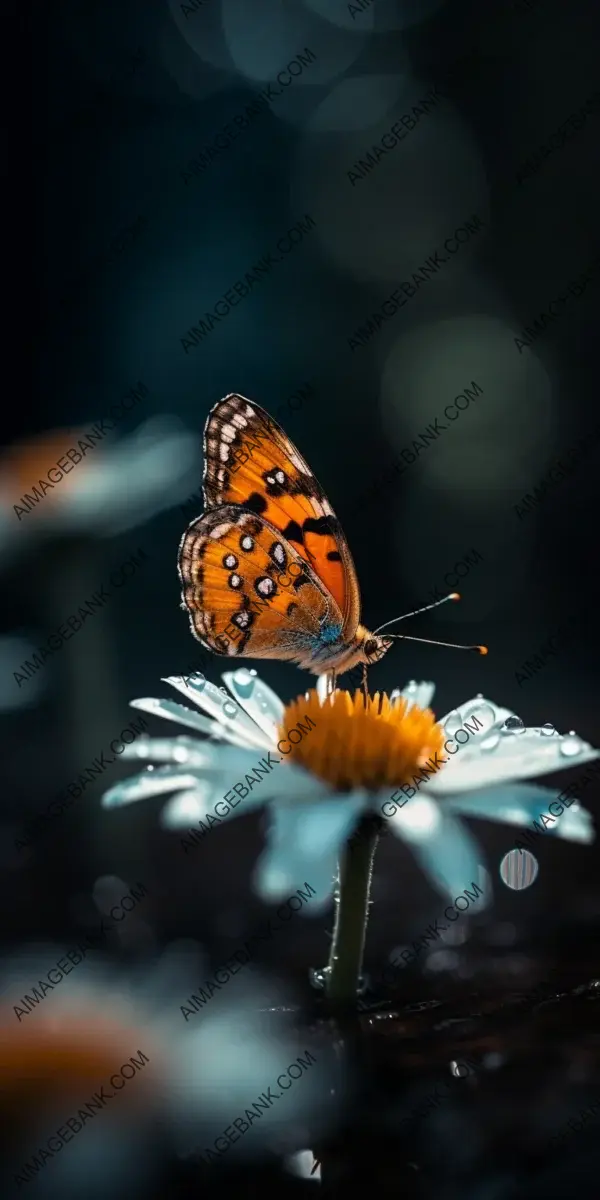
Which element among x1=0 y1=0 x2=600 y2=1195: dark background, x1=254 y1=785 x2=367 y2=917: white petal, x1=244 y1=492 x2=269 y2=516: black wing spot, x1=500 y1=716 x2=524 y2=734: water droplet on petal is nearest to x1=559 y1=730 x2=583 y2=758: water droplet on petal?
x1=500 y1=716 x2=524 y2=734: water droplet on petal

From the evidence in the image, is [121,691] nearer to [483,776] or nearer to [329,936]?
[329,936]

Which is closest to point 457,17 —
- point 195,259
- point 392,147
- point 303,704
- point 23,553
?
point 392,147

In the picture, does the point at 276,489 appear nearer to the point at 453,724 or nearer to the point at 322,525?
the point at 322,525

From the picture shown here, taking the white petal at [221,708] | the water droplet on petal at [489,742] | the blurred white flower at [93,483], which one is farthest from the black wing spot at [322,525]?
the blurred white flower at [93,483]

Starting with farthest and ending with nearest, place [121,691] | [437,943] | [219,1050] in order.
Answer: [121,691], [437,943], [219,1050]

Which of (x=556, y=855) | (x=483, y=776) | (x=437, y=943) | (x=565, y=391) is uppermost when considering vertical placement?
(x=483, y=776)

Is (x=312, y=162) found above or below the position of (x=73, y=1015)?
above

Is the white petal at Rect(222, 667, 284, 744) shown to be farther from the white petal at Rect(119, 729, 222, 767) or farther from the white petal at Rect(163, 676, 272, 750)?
the white petal at Rect(119, 729, 222, 767)
